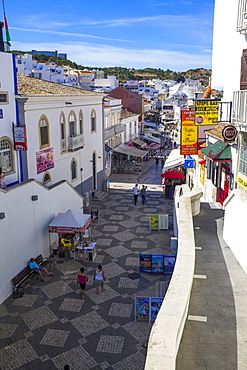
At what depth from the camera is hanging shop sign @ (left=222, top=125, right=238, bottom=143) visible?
47.5 ft

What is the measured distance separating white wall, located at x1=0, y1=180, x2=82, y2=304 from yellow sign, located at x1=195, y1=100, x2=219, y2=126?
26.2 feet

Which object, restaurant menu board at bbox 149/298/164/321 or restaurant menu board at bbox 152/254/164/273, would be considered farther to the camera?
restaurant menu board at bbox 152/254/164/273

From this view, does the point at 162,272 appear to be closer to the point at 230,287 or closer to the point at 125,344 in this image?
the point at 125,344

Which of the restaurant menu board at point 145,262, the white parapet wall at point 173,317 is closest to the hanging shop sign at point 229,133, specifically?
the restaurant menu board at point 145,262

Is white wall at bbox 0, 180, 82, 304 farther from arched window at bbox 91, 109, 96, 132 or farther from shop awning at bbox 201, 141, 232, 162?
arched window at bbox 91, 109, 96, 132

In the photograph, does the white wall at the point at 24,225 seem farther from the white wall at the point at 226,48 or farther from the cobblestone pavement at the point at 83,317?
the white wall at the point at 226,48

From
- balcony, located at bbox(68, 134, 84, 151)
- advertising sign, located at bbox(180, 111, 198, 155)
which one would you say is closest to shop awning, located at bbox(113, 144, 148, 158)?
balcony, located at bbox(68, 134, 84, 151)

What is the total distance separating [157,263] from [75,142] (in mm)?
11673

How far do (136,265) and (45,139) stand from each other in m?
8.90

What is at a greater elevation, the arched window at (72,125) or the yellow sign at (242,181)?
the arched window at (72,125)

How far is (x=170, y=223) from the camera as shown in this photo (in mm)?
21531

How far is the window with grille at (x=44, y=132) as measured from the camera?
19703 mm

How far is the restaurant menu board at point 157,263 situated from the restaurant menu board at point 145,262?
17 cm

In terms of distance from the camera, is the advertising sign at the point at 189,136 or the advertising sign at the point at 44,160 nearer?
the advertising sign at the point at 44,160
